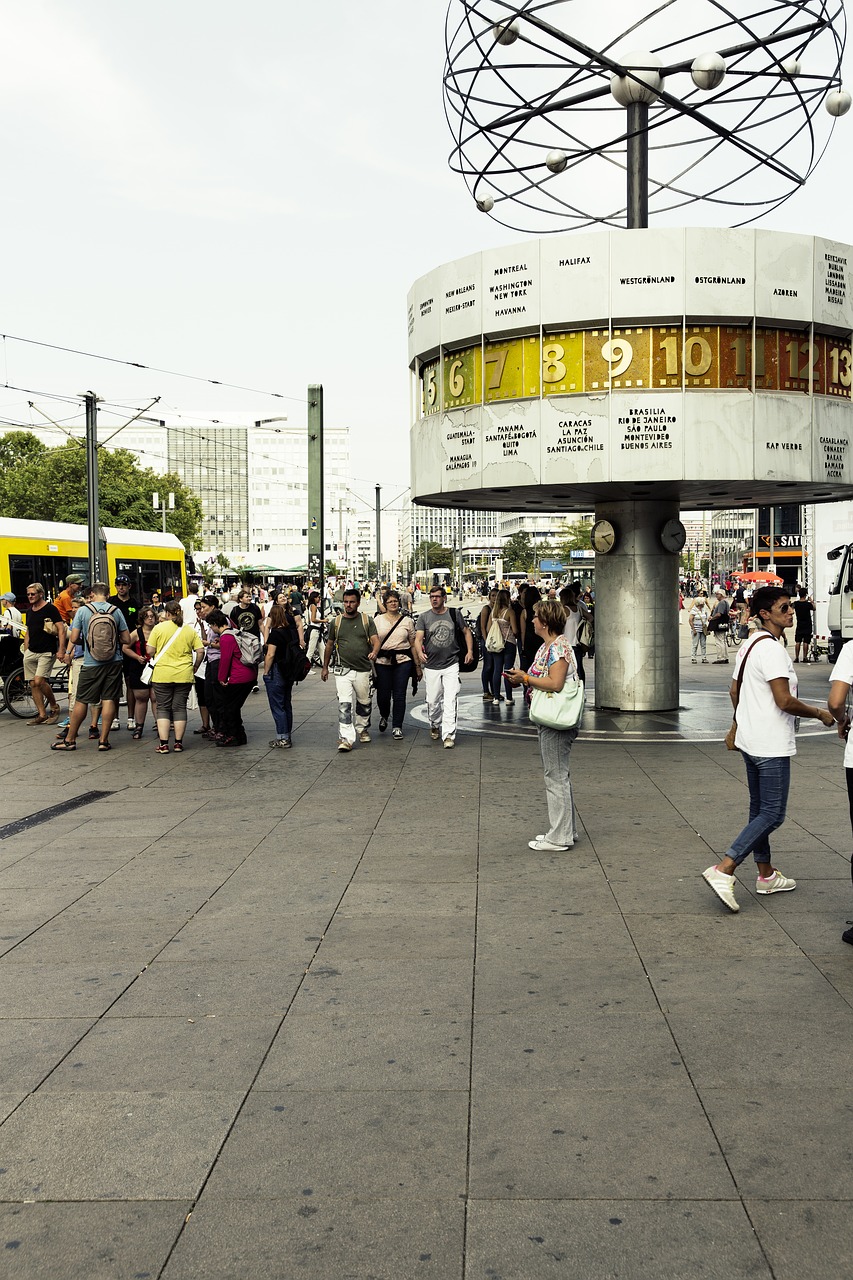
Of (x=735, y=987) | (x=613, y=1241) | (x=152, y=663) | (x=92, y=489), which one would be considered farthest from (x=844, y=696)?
(x=92, y=489)

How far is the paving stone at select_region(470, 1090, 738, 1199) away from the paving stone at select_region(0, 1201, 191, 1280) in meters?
0.90

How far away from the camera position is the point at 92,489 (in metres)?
25.7

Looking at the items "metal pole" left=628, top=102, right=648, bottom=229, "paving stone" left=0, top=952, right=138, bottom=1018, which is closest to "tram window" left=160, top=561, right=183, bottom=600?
"metal pole" left=628, top=102, right=648, bottom=229

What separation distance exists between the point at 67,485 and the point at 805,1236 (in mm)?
63182

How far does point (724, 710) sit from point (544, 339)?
5634 millimetres

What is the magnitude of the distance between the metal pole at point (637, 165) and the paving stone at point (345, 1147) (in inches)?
485

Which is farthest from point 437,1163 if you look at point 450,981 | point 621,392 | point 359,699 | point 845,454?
point 845,454

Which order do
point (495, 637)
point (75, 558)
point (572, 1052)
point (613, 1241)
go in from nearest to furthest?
point (613, 1241), point (572, 1052), point (495, 637), point (75, 558)

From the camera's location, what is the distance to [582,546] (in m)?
109

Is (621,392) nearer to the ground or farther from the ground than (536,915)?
farther from the ground

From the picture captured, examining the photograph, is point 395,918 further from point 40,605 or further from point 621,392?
point 40,605

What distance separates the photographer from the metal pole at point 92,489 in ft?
81.1

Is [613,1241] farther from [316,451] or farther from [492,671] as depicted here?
[316,451]

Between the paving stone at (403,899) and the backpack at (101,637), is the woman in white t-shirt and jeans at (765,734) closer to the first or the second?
the paving stone at (403,899)
